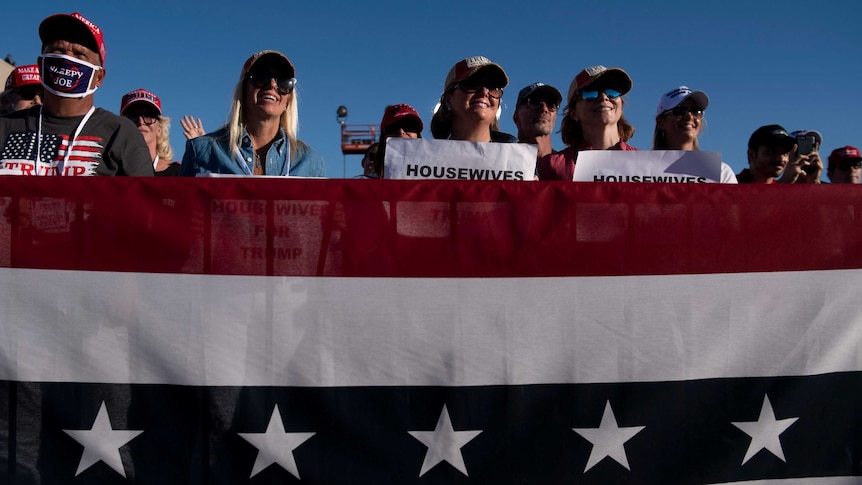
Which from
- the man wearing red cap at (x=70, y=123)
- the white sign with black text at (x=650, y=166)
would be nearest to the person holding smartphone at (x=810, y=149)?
the white sign with black text at (x=650, y=166)

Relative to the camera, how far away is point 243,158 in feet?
9.18

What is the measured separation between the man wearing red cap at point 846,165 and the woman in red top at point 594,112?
3744mm

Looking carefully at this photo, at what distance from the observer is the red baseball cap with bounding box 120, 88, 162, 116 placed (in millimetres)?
4270

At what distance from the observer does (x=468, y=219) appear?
2076mm

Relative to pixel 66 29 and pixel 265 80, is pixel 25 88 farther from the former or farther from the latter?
pixel 265 80

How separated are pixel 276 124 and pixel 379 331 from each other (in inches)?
56.1

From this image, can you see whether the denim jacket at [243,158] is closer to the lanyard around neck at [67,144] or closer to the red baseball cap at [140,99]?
the lanyard around neck at [67,144]

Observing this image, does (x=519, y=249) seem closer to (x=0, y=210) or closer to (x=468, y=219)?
(x=468, y=219)

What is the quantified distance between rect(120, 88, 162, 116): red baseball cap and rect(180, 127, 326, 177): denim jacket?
180 centimetres

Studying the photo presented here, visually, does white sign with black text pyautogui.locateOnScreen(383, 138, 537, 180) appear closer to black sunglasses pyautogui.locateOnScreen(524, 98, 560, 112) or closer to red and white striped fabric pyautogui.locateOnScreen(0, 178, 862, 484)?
red and white striped fabric pyautogui.locateOnScreen(0, 178, 862, 484)

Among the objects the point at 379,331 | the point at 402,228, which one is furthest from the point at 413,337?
the point at 402,228

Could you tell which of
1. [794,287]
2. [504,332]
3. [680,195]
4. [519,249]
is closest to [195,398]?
[504,332]

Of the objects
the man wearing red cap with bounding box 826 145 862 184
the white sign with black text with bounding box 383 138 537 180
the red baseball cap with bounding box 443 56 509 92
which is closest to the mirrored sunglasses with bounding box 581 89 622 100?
the red baseball cap with bounding box 443 56 509 92

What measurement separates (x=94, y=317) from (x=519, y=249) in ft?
4.92
